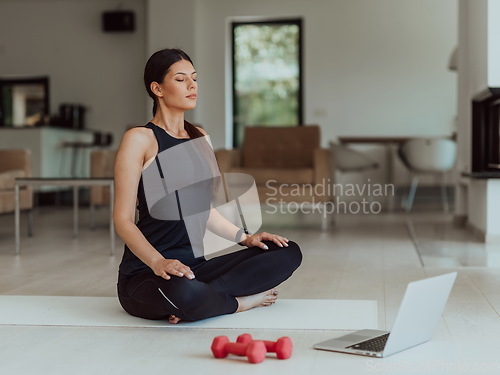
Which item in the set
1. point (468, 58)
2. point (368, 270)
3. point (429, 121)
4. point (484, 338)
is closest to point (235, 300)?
point (484, 338)

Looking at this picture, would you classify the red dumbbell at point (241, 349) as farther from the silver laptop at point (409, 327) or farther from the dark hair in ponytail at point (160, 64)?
the dark hair in ponytail at point (160, 64)

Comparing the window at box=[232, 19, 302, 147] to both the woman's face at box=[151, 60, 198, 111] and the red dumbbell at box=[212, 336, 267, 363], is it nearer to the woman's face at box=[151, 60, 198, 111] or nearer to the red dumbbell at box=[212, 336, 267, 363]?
the woman's face at box=[151, 60, 198, 111]

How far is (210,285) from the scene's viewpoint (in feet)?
8.14

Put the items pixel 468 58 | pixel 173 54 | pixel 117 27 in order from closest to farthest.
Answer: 1. pixel 173 54
2. pixel 468 58
3. pixel 117 27

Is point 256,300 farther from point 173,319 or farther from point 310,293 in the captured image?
point 310,293

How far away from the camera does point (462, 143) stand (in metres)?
6.46

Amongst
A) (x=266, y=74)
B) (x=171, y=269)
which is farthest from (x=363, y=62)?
(x=171, y=269)

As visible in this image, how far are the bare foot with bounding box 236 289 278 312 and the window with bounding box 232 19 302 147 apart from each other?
23.7ft

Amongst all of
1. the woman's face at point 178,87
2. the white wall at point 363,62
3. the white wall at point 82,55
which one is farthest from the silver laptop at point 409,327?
the white wall at point 82,55

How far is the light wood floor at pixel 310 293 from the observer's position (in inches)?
76.4

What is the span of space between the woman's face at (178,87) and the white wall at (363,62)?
7.15 meters

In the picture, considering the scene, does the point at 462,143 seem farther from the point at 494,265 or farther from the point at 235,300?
the point at 235,300

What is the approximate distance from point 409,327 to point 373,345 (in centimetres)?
12

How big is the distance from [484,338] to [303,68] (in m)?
7.72
